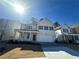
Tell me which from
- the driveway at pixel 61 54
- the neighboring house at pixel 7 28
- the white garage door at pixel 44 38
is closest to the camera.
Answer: the driveway at pixel 61 54

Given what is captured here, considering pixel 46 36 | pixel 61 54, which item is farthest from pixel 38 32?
pixel 61 54

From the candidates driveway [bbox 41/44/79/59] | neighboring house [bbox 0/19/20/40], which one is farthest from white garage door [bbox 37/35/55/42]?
driveway [bbox 41/44/79/59]

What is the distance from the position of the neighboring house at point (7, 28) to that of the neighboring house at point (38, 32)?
408cm

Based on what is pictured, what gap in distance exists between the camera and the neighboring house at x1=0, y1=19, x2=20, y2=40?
87.0ft

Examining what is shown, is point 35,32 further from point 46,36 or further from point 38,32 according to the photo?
point 46,36

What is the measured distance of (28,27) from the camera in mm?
25531

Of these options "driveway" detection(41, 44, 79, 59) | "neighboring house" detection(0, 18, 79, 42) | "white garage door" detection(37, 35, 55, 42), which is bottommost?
"driveway" detection(41, 44, 79, 59)

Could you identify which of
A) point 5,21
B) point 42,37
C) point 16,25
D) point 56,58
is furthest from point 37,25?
point 56,58

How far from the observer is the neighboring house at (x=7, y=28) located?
87.0 feet

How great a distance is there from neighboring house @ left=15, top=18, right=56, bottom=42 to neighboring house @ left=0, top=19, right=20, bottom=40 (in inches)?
161

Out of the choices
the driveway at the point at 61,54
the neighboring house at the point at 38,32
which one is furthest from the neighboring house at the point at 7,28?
the driveway at the point at 61,54

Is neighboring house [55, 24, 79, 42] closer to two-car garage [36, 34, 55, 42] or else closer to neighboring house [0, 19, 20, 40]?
two-car garage [36, 34, 55, 42]

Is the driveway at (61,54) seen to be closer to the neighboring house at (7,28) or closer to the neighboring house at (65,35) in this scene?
the neighboring house at (65,35)

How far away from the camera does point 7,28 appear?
90.8 feet
